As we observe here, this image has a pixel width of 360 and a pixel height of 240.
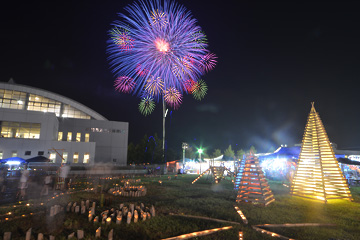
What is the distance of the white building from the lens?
32812 millimetres

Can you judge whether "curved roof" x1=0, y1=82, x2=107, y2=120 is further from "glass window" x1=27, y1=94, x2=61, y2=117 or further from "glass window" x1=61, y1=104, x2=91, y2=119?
"glass window" x1=27, y1=94, x2=61, y2=117

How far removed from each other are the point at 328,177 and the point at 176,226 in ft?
33.8

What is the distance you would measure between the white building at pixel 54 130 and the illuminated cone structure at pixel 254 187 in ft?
88.3

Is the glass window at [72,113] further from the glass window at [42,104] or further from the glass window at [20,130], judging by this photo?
the glass window at [20,130]

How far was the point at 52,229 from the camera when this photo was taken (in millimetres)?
6078

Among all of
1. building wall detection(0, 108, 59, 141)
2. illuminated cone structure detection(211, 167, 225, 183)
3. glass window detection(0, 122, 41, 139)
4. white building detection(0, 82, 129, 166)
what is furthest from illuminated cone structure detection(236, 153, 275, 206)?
glass window detection(0, 122, 41, 139)

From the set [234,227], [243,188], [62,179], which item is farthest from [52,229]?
[62,179]

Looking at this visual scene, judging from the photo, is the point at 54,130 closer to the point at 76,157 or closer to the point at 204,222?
the point at 76,157

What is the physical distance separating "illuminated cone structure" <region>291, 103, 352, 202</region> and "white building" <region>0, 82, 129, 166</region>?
96.3ft

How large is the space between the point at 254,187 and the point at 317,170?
15.5 ft

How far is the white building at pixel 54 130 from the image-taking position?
32.8 metres

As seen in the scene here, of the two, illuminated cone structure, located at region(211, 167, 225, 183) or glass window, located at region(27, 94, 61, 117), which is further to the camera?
glass window, located at region(27, 94, 61, 117)

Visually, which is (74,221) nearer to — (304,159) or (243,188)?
(243,188)

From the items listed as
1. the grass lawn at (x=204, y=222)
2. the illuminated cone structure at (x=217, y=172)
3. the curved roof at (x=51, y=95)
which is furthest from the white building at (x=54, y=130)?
the grass lawn at (x=204, y=222)
